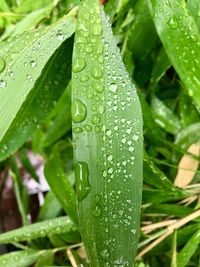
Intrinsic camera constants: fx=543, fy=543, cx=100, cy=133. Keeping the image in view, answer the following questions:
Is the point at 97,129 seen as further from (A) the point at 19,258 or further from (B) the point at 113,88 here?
(A) the point at 19,258

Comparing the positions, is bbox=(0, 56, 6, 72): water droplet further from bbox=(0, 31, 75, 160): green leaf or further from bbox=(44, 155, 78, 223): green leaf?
bbox=(44, 155, 78, 223): green leaf

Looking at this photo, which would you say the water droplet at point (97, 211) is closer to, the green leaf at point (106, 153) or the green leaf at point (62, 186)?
the green leaf at point (106, 153)

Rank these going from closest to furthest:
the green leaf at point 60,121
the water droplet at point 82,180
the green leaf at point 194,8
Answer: the water droplet at point 82,180 < the green leaf at point 194,8 < the green leaf at point 60,121

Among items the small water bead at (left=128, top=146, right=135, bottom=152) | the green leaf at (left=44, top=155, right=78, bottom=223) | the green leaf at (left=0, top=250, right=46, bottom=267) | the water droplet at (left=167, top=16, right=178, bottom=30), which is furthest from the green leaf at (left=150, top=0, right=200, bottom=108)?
the green leaf at (left=0, top=250, right=46, bottom=267)

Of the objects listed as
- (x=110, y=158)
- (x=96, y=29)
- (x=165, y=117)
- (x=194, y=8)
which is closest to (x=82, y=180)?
(x=110, y=158)

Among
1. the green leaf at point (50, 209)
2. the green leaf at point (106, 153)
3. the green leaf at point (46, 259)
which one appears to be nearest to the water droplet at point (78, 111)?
the green leaf at point (106, 153)
